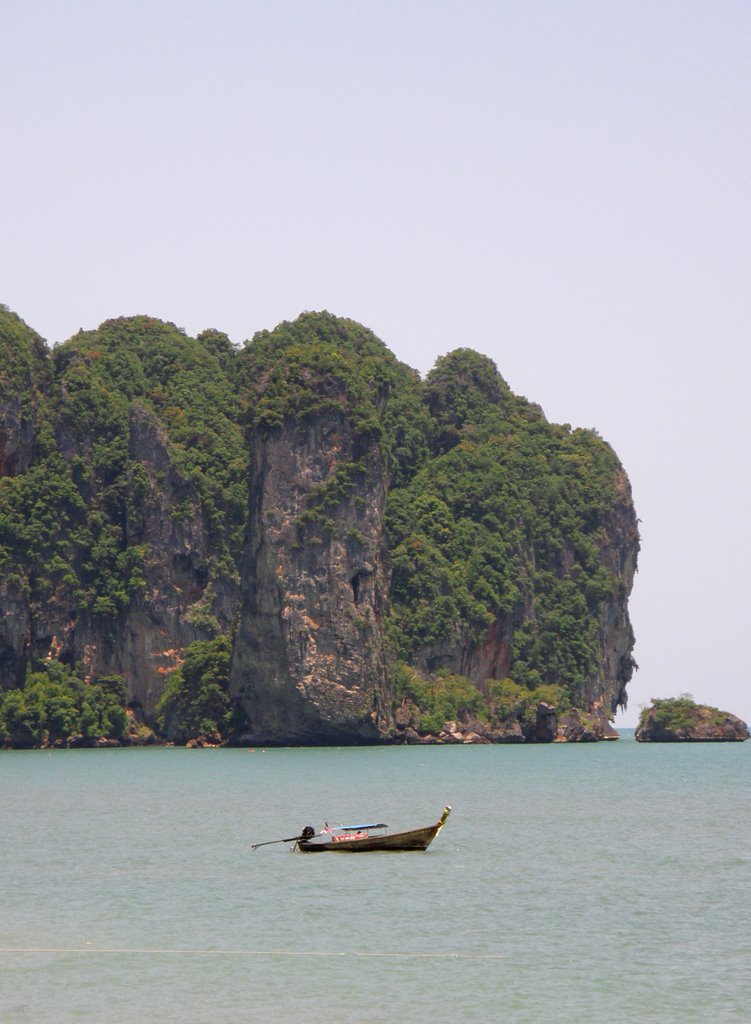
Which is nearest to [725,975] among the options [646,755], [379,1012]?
[379,1012]

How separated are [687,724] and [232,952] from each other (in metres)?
86.9

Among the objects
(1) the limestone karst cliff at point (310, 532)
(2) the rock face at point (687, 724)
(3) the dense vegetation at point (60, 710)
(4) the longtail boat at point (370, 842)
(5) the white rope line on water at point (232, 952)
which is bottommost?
(5) the white rope line on water at point (232, 952)

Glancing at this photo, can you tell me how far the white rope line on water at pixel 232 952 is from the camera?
82.2 feet

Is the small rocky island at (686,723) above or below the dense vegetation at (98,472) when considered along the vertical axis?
below

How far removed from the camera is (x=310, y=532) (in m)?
94.7

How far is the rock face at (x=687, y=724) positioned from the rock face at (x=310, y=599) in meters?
22.1

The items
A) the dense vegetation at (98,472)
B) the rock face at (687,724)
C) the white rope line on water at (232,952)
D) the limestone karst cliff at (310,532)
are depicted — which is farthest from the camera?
the rock face at (687,724)

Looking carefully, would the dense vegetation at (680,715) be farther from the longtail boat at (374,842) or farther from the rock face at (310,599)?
the longtail boat at (374,842)

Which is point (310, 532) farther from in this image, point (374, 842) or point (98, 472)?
point (374, 842)

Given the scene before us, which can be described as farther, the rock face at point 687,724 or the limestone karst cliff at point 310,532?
the rock face at point 687,724

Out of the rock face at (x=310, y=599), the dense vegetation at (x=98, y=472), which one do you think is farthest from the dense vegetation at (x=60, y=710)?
the rock face at (x=310, y=599)

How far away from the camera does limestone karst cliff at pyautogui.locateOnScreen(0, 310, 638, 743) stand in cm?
9519

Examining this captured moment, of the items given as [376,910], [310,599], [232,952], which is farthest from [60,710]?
[232,952]

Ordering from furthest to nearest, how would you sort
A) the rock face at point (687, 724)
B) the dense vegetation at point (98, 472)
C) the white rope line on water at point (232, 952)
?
the rock face at point (687, 724), the dense vegetation at point (98, 472), the white rope line on water at point (232, 952)
